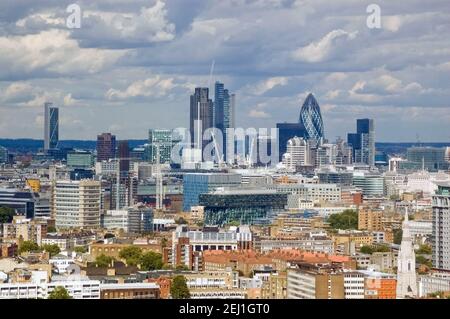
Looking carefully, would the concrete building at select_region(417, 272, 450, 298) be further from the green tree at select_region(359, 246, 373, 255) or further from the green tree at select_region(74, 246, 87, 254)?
the green tree at select_region(74, 246, 87, 254)

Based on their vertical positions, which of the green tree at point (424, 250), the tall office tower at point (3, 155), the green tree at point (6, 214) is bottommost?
the green tree at point (424, 250)

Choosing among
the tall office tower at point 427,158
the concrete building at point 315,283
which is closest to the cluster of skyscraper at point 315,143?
the tall office tower at point 427,158

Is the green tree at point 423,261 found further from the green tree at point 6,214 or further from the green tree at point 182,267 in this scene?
the green tree at point 6,214

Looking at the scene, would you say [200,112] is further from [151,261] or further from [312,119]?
[151,261]

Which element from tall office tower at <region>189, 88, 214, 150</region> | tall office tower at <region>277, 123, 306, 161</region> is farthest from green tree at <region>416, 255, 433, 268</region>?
tall office tower at <region>277, 123, 306, 161</region>

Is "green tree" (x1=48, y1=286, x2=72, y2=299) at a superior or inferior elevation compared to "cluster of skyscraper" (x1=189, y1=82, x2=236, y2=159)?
inferior
